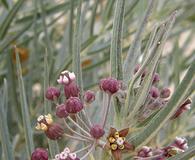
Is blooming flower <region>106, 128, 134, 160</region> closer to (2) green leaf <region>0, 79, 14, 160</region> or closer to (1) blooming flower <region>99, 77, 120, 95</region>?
(1) blooming flower <region>99, 77, 120, 95</region>

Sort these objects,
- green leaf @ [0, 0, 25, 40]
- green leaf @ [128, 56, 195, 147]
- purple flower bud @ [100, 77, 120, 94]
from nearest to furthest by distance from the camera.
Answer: green leaf @ [128, 56, 195, 147], purple flower bud @ [100, 77, 120, 94], green leaf @ [0, 0, 25, 40]

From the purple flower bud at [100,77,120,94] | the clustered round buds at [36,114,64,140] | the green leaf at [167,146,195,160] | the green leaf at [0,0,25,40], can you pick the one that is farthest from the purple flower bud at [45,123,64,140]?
the green leaf at [0,0,25,40]

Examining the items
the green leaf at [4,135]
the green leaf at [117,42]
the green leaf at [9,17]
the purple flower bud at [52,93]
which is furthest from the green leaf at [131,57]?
the green leaf at [9,17]

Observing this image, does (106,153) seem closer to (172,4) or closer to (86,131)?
(86,131)

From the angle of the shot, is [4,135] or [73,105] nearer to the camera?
[73,105]

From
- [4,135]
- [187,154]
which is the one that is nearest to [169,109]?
[187,154]

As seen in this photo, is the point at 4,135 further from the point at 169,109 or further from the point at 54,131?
the point at 169,109

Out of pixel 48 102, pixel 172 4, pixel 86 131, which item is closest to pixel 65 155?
pixel 86 131
